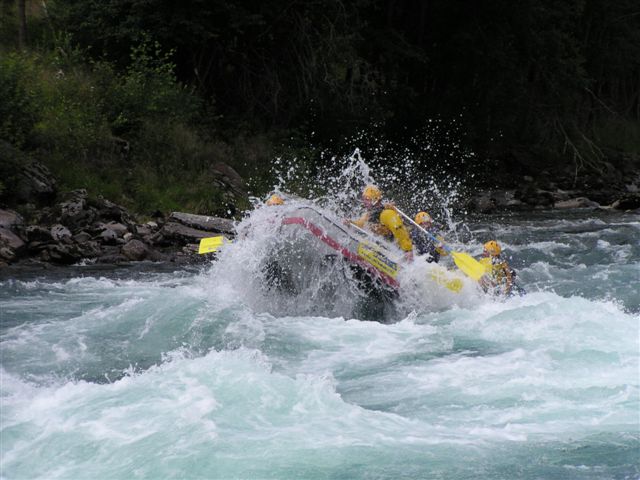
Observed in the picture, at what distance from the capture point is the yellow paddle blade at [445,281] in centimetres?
1088

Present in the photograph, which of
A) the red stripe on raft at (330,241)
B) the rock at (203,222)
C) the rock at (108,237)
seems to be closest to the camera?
the red stripe on raft at (330,241)

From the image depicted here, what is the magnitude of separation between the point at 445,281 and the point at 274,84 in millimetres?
11276

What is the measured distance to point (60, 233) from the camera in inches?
527

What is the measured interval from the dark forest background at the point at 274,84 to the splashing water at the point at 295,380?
15.8ft

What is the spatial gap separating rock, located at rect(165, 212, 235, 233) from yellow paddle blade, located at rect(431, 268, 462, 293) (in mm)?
4966

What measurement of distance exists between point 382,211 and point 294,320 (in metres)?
1.94

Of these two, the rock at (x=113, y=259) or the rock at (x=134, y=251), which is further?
the rock at (x=134, y=251)

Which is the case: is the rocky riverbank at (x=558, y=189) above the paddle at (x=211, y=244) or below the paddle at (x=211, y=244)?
above

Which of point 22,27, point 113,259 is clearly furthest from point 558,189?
point 113,259

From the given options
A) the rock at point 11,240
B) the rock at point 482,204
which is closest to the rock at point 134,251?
the rock at point 11,240

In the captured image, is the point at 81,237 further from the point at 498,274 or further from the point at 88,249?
the point at 498,274

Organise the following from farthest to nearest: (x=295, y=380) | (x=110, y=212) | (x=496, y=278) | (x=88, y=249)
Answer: (x=110, y=212) < (x=88, y=249) < (x=496, y=278) < (x=295, y=380)

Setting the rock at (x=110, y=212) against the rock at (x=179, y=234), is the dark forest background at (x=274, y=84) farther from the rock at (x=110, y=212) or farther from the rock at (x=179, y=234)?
the rock at (x=179, y=234)

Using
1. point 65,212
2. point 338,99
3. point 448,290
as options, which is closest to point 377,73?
point 338,99
